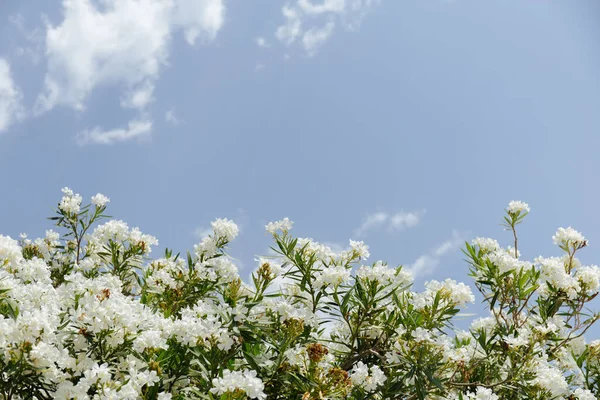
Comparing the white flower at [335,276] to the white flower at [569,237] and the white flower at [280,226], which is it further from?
the white flower at [569,237]

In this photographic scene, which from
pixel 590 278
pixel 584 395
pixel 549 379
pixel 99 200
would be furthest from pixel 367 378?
pixel 99 200

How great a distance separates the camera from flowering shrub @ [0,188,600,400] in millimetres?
2367

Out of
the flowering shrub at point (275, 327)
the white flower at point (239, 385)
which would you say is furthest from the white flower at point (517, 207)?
the white flower at point (239, 385)

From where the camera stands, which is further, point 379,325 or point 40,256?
point 40,256

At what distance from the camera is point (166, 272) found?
386cm

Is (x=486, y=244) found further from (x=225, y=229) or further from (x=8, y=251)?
(x=8, y=251)

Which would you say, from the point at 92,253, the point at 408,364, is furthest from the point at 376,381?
the point at 92,253

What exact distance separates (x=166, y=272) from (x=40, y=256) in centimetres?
153

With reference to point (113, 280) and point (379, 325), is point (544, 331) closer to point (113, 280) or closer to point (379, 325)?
point (379, 325)

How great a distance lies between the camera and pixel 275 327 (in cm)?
305

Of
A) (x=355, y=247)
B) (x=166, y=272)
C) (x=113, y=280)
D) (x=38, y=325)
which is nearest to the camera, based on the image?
(x=38, y=325)

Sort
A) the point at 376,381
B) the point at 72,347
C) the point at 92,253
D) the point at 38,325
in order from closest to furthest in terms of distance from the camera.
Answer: the point at 38,325, the point at 72,347, the point at 376,381, the point at 92,253

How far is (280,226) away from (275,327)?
83 cm

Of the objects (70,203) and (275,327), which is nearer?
(275,327)
